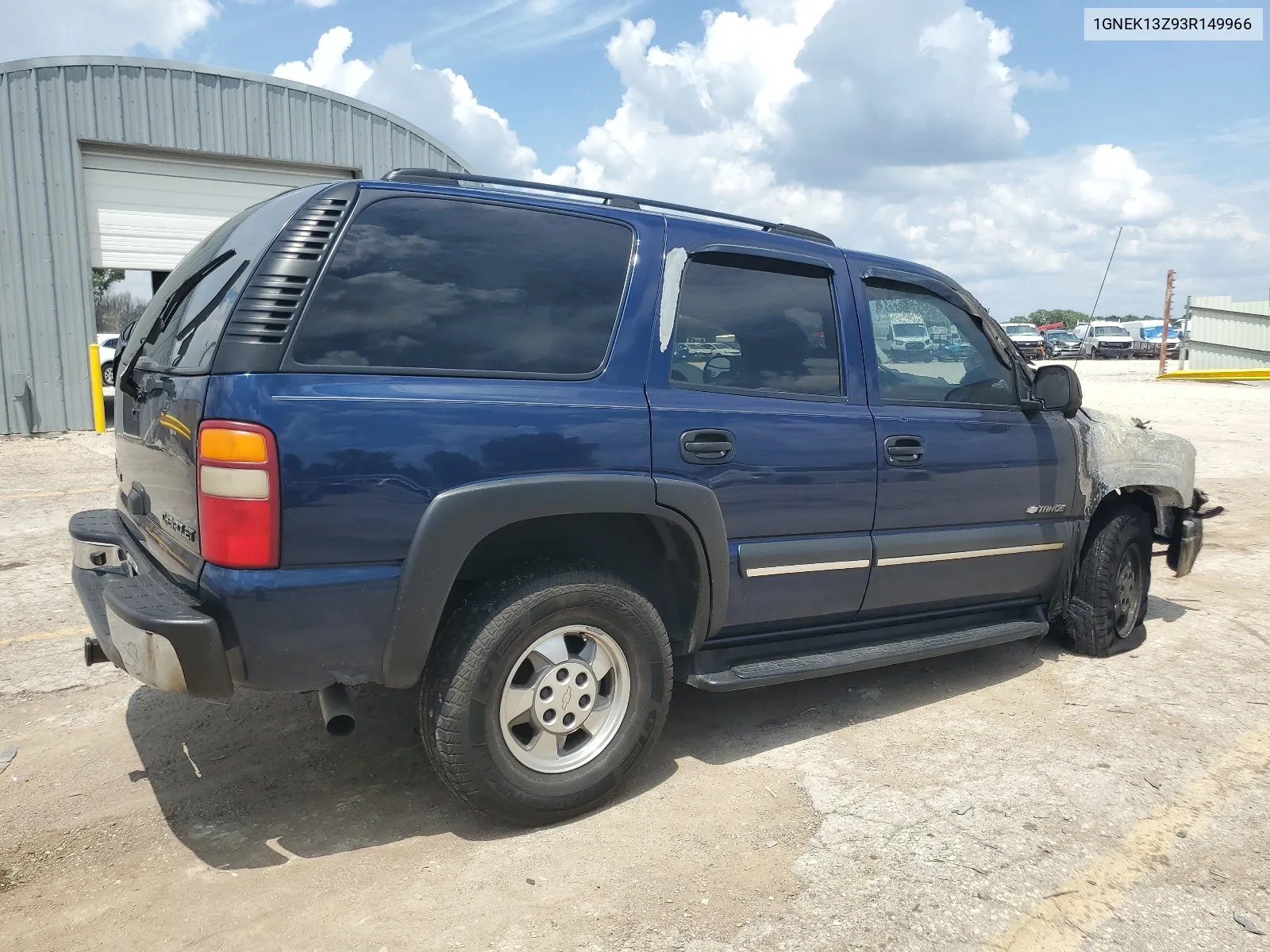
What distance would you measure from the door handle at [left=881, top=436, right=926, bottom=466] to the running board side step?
742 mm

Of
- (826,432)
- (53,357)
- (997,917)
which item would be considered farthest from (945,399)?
(53,357)

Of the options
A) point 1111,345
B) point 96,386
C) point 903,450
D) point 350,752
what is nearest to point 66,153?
point 96,386

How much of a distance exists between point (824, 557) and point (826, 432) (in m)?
0.46

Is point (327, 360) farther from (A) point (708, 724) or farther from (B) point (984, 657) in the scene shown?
(B) point (984, 657)

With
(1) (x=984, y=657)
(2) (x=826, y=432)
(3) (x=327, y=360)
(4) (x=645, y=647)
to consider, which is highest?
(3) (x=327, y=360)

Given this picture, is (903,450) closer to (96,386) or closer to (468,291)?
(468,291)

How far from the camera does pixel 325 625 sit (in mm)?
2617

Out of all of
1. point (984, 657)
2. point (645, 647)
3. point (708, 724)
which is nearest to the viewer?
point (645, 647)

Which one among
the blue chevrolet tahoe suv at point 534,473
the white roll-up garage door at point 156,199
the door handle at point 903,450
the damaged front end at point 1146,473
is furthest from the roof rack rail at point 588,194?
the white roll-up garage door at point 156,199

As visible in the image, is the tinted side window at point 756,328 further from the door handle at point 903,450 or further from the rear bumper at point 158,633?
the rear bumper at point 158,633

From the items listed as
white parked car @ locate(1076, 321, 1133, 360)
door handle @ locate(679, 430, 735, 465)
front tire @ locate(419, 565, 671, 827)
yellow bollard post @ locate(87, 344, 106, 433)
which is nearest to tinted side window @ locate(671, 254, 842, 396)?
door handle @ locate(679, 430, 735, 465)

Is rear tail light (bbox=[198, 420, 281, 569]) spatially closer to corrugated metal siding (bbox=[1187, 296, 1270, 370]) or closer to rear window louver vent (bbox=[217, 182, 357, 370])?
rear window louver vent (bbox=[217, 182, 357, 370])

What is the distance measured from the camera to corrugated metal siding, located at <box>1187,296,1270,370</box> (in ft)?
87.9

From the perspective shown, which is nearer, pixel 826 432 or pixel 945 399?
pixel 826 432
